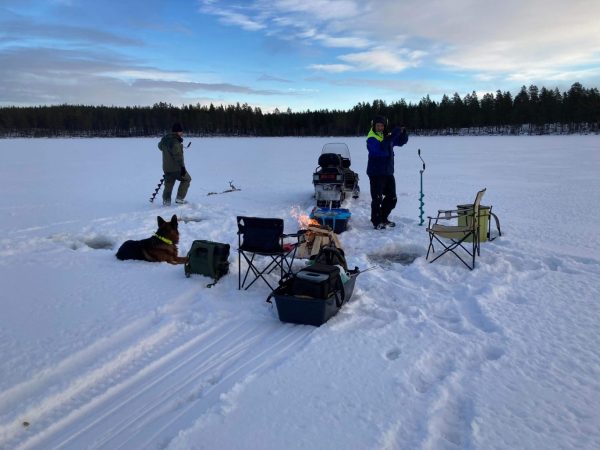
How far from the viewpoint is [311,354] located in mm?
3242

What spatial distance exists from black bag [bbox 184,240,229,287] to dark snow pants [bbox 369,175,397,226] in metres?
2.97

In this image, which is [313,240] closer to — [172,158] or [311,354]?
[311,354]

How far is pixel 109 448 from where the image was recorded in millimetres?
2379

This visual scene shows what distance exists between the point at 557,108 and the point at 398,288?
229ft

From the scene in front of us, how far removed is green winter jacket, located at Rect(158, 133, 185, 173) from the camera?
8.94 metres

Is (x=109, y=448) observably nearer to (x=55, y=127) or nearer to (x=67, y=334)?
(x=67, y=334)

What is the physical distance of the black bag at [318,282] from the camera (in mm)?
3684

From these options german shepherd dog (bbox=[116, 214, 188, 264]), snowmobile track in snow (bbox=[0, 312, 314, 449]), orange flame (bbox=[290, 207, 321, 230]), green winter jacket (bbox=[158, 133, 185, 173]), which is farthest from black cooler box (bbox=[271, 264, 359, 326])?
green winter jacket (bbox=[158, 133, 185, 173])

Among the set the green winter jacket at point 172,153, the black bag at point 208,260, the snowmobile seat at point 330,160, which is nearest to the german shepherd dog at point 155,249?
the black bag at point 208,260

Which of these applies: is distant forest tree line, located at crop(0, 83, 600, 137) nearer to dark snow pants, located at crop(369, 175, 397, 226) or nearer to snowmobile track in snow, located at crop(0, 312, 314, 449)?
dark snow pants, located at crop(369, 175, 397, 226)

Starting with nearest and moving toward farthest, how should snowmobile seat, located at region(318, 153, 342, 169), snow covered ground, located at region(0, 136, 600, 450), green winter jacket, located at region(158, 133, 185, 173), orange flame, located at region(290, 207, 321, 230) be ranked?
snow covered ground, located at region(0, 136, 600, 450) → orange flame, located at region(290, 207, 321, 230) → green winter jacket, located at region(158, 133, 185, 173) → snowmobile seat, located at region(318, 153, 342, 169)

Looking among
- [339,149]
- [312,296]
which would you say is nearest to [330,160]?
[339,149]

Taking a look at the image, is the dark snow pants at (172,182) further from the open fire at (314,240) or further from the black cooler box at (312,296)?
the black cooler box at (312,296)

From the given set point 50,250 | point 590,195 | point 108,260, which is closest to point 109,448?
point 108,260
